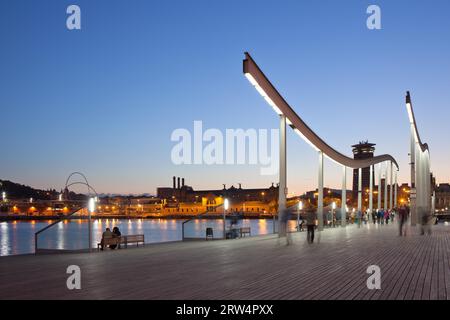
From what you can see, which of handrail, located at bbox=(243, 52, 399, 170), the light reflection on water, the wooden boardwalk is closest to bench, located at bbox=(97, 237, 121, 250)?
the light reflection on water

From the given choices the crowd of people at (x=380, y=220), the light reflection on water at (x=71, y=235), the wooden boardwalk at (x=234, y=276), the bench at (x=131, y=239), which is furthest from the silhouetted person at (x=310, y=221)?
the light reflection on water at (x=71, y=235)

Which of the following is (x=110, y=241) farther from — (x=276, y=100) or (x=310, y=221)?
(x=276, y=100)

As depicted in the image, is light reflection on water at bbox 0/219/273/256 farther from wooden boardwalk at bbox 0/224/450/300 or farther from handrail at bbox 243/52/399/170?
handrail at bbox 243/52/399/170

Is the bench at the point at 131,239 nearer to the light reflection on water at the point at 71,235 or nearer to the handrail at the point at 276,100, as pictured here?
the light reflection on water at the point at 71,235

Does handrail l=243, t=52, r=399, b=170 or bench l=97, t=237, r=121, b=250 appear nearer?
handrail l=243, t=52, r=399, b=170

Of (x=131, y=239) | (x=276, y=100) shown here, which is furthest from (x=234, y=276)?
(x=276, y=100)

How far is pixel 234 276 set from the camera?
1151 centimetres

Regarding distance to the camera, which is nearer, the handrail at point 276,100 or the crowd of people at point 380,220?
the handrail at point 276,100

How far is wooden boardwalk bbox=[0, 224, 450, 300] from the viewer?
9250mm

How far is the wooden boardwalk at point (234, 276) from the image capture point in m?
9.25

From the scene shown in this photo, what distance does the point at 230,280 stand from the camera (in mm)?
10867
